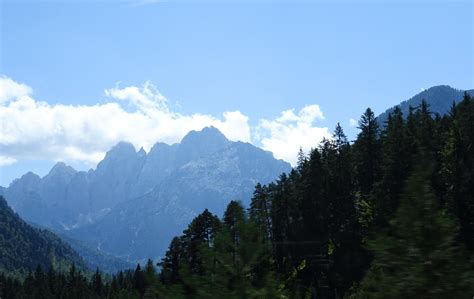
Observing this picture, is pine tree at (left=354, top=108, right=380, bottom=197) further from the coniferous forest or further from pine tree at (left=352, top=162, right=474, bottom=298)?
pine tree at (left=352, top=162, right=474, bottom=298)

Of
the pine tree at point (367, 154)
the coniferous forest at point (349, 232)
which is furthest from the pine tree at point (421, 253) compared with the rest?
the pine tree at point (367, 154)

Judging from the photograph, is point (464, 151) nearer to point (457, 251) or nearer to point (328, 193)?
point (328, 193)

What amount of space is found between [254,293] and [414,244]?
1643 mm

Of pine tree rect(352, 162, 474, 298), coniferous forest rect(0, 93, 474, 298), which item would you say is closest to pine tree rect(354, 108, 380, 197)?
coniferous forest rect(0, 93, 474, 298)

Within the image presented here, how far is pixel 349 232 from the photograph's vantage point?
60969mm

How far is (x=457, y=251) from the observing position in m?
5.07

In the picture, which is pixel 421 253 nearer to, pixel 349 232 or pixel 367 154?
pixel 349 232

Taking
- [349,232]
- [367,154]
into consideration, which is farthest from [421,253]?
[367,154]

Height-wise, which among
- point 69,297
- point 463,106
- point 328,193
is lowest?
point 69,297

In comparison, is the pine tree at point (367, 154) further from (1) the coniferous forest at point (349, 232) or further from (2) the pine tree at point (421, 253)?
(2) the pine tree at point (421, 253)

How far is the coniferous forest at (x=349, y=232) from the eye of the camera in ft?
17.0

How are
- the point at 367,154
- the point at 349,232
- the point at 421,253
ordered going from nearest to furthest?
1. the point at 421,253
2. the point at 349,232
3. the point at 367,154

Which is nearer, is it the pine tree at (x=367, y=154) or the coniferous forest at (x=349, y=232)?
the coniferous forest at (x=349, y=232)

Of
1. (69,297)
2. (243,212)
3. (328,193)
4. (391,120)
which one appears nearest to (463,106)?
(391,120)
